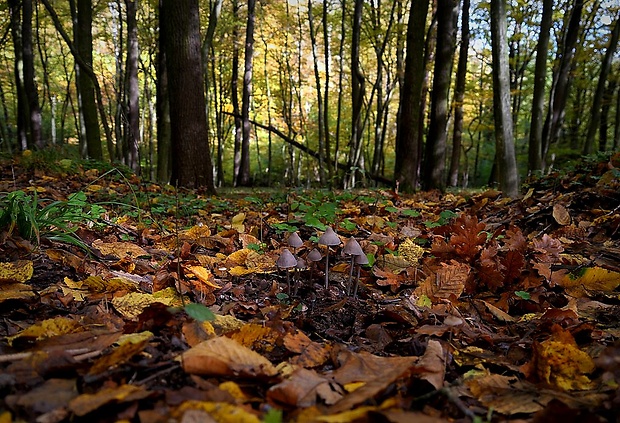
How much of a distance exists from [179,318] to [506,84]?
4942 mm

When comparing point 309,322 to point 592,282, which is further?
point 592,282

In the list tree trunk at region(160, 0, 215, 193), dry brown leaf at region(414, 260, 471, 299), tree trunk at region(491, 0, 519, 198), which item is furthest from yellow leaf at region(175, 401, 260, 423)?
tree trunk at region(160, 0, 215, 193)

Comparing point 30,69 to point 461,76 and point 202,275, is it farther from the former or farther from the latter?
point 461,76

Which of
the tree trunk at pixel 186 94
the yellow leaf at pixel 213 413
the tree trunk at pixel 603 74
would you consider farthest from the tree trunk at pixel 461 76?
the yellow leaf at pixel 213 413

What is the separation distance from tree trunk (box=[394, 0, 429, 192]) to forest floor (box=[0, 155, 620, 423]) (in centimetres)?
419

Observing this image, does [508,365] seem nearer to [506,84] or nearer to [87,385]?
[87,385]

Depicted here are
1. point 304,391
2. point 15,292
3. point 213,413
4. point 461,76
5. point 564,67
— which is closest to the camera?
point 213,413

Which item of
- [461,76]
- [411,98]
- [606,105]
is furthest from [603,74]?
[411,98]

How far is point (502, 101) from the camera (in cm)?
502

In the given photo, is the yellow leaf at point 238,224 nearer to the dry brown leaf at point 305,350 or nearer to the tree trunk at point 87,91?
the dry brown leaf at point 305,350

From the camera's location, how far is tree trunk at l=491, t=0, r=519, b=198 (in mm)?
4891

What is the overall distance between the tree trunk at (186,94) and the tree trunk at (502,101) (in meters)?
4.37

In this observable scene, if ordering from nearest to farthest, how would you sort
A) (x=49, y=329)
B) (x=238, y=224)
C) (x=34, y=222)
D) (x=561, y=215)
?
(x=49, y=329)
(x=34, y=222)
(x=561, y=215)
(x=238, y=224)

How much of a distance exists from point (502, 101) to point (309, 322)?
14.5 feet
